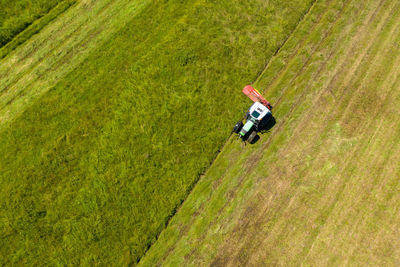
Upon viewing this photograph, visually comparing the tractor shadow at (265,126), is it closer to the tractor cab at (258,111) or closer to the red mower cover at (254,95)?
the tractor cab at (258,111)

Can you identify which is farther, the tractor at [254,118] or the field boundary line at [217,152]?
the tractor at [254,118]

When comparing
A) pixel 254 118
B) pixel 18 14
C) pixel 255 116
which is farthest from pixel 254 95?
pixel 18 14

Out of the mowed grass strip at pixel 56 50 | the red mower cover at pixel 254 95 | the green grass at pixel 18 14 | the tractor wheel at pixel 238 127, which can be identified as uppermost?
the green grass at pixel 18 14

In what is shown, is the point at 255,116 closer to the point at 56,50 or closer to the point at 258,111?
the point at 258,111

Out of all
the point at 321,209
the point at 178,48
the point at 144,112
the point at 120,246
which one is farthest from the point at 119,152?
the point at 321,209

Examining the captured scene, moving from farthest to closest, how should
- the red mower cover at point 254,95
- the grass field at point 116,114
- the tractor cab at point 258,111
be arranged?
the red mower cover at point 254,95
the tractor cab at point 258,111
the grass field at point 116,114

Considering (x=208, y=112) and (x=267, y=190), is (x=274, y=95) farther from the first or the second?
(x=267, y=190)

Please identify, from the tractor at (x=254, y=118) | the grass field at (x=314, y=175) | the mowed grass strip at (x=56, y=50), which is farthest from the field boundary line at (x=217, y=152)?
the mowed grass strip at (x=56, y=50)
